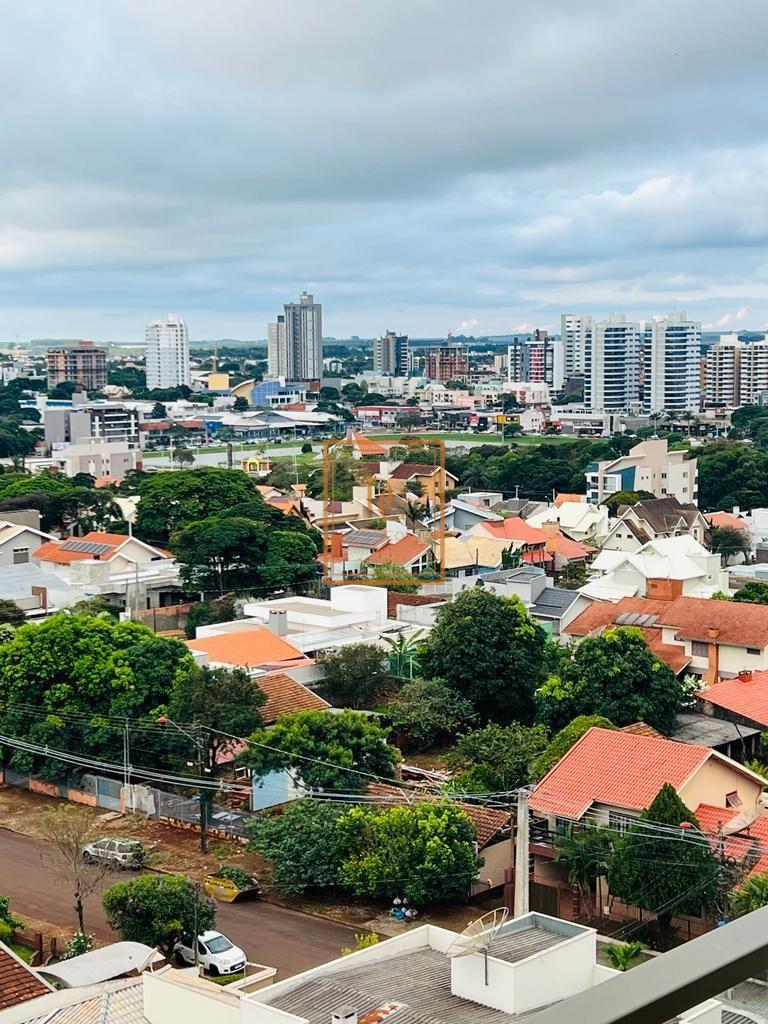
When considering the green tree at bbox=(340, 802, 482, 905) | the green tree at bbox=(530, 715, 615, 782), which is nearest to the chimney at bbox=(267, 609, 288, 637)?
the green tree at bbox=(530, 715, 615, 782)

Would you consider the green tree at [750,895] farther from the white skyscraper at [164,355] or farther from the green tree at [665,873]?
the white skyscraper at [164,355]

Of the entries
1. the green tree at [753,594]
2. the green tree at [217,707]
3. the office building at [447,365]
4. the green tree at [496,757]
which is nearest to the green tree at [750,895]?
the green tree at [496,757]

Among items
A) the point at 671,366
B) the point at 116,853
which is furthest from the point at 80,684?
the point at 671,366

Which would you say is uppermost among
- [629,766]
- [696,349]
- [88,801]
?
[696,349]

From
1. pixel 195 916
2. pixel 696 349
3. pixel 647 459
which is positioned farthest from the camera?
pixel 696 349

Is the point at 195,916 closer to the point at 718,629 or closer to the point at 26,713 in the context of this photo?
the point at 26,713

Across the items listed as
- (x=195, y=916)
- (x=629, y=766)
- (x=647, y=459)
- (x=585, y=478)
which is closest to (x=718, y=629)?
(x=629, y=766)

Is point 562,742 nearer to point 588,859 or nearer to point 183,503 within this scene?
point 588,859
